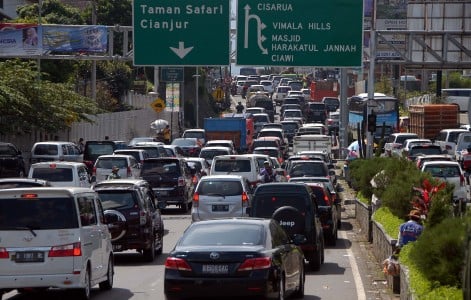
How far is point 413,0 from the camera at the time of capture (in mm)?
56625

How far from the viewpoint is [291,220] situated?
71.5 feet

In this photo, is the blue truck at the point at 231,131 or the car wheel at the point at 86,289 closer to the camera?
the car wheel at the point at 86,289

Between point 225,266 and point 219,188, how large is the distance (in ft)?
46.6

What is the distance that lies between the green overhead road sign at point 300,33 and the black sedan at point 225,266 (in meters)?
24.7

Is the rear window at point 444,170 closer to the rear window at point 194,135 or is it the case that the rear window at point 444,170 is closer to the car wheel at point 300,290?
the car wheel at point 300,290

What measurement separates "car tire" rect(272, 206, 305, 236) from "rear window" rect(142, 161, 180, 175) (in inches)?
645

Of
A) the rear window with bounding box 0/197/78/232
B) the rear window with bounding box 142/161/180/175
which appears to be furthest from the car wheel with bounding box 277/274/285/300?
the rear window with bounding box 142/161/180/175

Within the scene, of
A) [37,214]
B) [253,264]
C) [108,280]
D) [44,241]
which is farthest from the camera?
[108,280]

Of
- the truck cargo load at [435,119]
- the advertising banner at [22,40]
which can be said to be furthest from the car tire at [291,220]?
the truck cargo load at [435,119]

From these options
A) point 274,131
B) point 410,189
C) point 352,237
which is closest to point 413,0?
point 274,131

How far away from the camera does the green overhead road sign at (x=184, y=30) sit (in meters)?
40.3

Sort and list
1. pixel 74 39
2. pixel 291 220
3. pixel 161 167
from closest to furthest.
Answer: pixel 291 220, pixel 161 167, pixel 74 39

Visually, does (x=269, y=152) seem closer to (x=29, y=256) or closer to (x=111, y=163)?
(x=111, y=163)

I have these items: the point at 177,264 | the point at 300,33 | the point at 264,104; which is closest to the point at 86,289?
the point at 177,264
